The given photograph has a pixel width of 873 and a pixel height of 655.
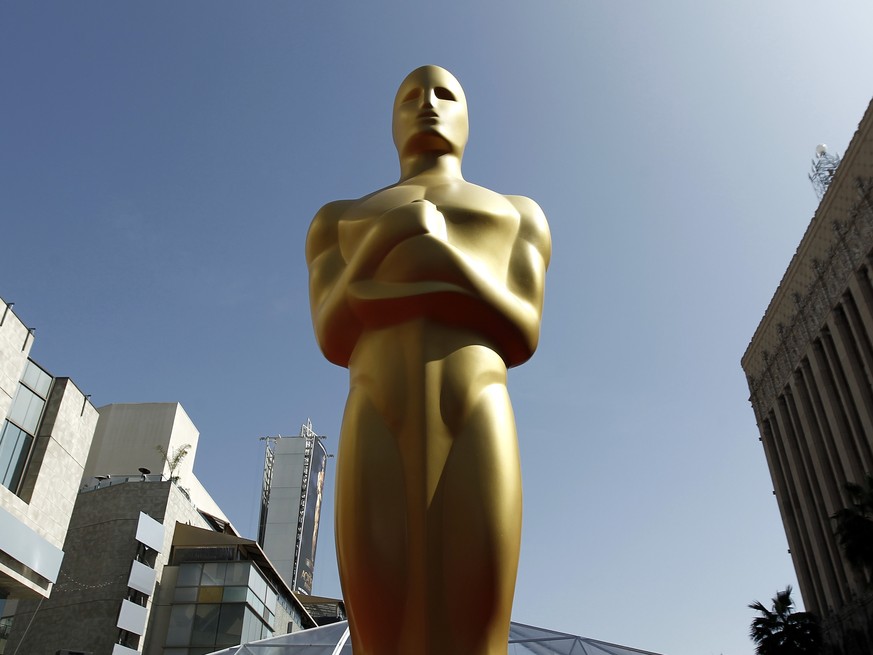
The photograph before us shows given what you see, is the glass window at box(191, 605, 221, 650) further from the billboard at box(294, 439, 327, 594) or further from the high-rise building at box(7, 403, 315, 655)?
the billboard at box(294, 439, 327, 594)

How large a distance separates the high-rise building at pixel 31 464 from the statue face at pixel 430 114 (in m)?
19.8

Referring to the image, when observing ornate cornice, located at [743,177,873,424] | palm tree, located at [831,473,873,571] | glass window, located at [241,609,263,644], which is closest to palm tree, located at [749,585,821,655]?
palm tree, located at [831,473,873,571]

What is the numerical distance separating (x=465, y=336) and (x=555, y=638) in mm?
16635

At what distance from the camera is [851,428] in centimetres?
3369

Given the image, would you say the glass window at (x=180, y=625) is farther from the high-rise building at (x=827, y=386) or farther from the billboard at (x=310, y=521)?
the billboard at (x=310, y=521)

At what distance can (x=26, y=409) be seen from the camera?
24156 millimetres

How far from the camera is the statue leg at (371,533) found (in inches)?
176

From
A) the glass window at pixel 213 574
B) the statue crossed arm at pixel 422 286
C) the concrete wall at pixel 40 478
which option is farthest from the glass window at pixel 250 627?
the statue crossed arm at pixel 422 286

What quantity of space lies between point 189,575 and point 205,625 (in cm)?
272

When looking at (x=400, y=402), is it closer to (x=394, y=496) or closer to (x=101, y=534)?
(x=394, y=496)

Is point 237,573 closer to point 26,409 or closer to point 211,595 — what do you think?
point 211,595

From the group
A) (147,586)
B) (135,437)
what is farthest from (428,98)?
(135,437)

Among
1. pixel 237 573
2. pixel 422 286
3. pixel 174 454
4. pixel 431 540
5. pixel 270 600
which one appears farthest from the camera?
pixel 174 454

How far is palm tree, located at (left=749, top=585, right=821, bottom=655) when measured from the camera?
82.8 ft
